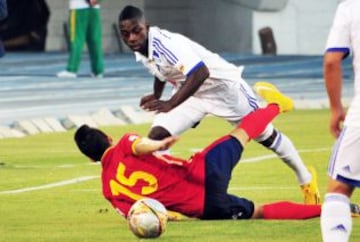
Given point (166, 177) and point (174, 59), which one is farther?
point (174, 59)

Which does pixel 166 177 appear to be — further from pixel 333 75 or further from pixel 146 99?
pixel 333 75

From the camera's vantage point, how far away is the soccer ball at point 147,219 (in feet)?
37.8

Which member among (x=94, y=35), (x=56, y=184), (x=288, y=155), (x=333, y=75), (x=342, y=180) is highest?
(x=333, y=75)

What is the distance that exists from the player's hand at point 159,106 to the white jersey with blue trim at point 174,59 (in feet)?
0.90

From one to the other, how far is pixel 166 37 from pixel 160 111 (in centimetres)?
57

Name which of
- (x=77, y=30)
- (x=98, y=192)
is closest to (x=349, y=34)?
(x=98, y=192)

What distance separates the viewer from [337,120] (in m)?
9.98

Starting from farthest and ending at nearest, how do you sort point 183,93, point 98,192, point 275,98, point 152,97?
point 98,192, point 152,97, point 275,98, point 183,93

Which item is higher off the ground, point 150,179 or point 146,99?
point 150,179

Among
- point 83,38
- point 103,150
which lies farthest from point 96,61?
point 103,150

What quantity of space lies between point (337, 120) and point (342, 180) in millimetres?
335

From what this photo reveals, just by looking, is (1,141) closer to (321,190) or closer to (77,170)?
(77,170)

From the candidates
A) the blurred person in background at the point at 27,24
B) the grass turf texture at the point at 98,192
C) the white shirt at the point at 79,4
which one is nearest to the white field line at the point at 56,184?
the grass turf texture at the point at 98,192

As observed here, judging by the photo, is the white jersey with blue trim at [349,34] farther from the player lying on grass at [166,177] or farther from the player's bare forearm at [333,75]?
the player lying on grass at [166,177]
